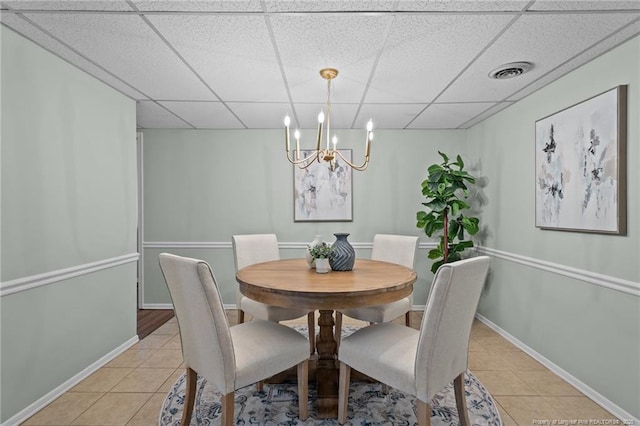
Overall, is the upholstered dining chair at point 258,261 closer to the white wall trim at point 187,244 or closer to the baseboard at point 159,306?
the white wall trim at point 187,244

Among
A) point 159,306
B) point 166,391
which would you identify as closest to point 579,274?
point 166,391

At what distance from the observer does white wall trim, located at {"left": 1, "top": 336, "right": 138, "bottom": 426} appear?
1937 mm

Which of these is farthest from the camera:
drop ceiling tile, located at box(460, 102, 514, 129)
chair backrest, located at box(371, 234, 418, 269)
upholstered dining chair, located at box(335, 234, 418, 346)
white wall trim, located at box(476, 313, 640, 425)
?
drop ceiling tile, located at box(460, 102, 514, 129)

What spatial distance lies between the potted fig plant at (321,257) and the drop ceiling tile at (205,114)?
5.94 ft

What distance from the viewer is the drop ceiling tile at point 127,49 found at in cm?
180

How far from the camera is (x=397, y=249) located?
10.2 feet

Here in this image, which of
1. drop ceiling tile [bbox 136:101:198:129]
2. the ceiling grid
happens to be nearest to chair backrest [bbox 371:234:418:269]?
the ceiling grid

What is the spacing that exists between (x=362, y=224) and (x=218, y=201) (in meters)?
1.84

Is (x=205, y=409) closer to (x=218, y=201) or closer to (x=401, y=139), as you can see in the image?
(x=218, y=201)

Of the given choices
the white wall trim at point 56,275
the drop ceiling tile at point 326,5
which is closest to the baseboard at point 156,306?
the white wall trim at point 56,275

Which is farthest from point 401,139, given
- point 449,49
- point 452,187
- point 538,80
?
point 449,49

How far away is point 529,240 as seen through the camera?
2941mm

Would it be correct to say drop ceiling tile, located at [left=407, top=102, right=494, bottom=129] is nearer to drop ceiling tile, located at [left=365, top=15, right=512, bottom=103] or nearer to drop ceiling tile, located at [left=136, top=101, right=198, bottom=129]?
drop ceiling tile, located at [left=365, top=15, right=512, bottom=103]

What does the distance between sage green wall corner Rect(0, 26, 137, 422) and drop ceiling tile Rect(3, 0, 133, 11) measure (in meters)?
0.35
